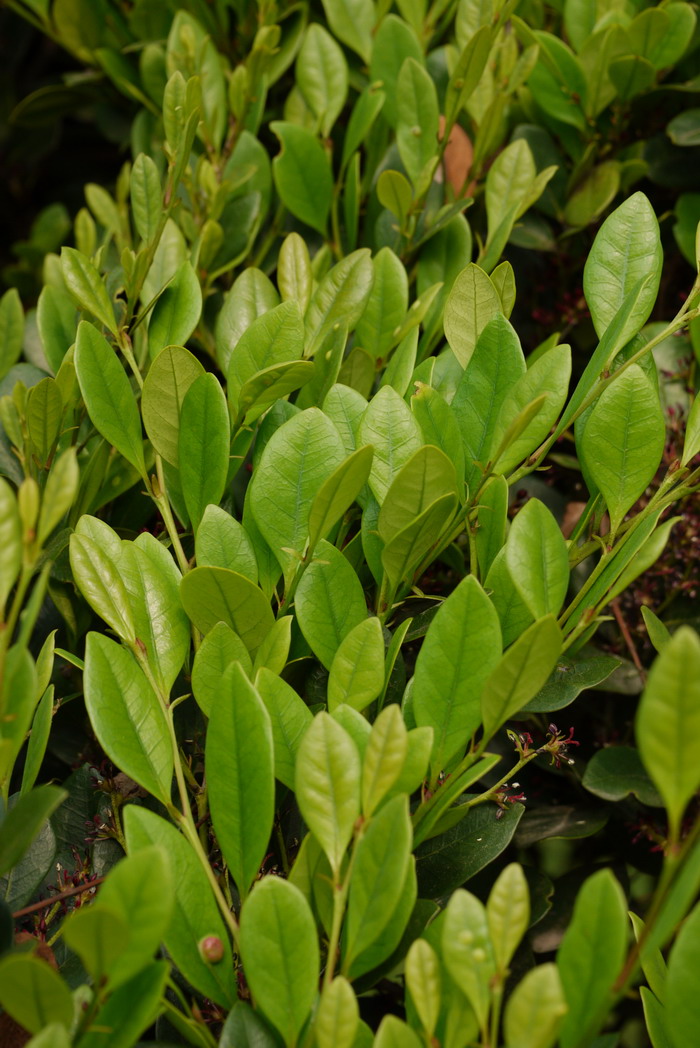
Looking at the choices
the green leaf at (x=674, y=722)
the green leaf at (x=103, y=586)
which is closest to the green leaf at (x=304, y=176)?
the green leaf at (x=103, y=586)

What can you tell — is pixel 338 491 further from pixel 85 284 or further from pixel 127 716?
pixel 85 284

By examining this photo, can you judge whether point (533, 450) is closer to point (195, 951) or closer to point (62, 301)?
point (195, 951)

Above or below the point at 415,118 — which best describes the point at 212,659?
below

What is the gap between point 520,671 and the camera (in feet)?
1.98

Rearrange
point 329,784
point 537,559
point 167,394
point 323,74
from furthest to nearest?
point 323,74 → point 167,394 → point 537,559 → point 329,784

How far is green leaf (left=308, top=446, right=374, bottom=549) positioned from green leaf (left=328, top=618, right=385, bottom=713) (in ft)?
0.27

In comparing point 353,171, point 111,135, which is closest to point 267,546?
point 353,171

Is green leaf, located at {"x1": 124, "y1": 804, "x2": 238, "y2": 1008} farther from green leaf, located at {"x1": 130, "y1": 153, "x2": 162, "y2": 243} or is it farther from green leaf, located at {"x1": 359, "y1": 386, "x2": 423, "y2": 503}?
green leaf, located at {"x1": 130, "y1": 153, "x2": 162, "y2": 243}

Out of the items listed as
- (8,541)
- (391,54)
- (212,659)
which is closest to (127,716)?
(212,659)

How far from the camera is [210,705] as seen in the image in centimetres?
70

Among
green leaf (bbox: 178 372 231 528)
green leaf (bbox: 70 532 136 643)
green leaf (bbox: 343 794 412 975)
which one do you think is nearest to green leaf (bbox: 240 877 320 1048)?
green leaf (bbox: 343 794 412 975)

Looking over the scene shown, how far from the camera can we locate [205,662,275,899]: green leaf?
62cm

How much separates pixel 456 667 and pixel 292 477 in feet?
0.65

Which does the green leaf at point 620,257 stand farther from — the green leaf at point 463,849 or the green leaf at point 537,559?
the green leaf at point 463,849
